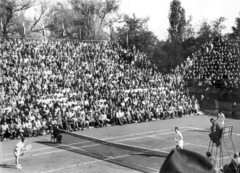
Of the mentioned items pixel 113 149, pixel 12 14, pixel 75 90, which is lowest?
pixel 113 149

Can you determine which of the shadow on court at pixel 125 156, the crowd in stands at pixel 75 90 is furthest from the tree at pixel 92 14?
the shadow on court at pixel 125 156

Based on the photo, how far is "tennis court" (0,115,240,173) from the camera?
15328 millimetres

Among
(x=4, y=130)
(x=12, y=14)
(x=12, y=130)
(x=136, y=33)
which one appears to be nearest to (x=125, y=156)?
(x=12, y=130)

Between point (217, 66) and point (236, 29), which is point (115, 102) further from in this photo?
point (236, 29)

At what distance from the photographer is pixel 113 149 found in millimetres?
17641

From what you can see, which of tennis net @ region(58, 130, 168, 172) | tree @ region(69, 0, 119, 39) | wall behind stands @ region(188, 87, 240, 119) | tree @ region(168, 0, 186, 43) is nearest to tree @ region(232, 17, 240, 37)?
tree @ region(168, 0, 186, 43)

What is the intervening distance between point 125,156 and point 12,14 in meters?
39.4

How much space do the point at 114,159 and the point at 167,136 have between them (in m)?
6.98

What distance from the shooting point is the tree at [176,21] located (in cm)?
5006

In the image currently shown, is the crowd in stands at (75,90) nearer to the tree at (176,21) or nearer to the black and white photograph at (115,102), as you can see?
the black and white photograph at (115,102)

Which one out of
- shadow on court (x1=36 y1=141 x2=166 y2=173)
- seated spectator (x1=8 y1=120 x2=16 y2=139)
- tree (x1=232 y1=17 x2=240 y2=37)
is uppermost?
tree (x1=232 y1=17 x2=240 y2=37)

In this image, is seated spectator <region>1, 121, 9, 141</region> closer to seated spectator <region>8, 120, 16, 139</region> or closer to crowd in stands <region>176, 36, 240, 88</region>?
seated spectator <region>8, 120, 16, 139</region>

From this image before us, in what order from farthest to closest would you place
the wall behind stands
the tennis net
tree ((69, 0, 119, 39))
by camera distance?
tree ((69, 0, 119, 39))
the wall behind stands
the tennis net

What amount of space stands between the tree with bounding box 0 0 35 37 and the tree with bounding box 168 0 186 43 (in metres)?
20.5
